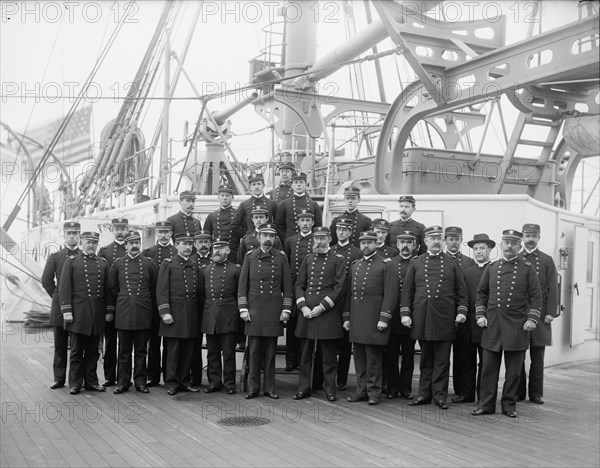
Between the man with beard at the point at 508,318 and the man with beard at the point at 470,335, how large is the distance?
0.38m

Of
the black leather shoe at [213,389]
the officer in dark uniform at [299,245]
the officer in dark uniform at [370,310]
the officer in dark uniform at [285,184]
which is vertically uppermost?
the officer in dark uniform at [285,184]

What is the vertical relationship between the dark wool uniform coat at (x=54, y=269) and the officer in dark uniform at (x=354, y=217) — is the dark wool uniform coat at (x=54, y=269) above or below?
below

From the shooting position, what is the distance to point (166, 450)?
15.0 feet

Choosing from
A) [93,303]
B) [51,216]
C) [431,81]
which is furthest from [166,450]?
[51,216]

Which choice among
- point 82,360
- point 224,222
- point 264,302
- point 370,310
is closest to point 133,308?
point 82,360

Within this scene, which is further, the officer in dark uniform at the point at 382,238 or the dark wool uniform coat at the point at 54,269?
the dark wool uniform coat at the point at 54,269

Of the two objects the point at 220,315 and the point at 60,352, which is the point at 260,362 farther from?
the point at 60,352

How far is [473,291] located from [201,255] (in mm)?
2885

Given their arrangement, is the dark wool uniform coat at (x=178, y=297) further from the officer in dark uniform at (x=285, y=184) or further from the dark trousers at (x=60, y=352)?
the officer in dark uniform at (x=285, y=184)

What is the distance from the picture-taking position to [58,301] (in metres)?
6.75

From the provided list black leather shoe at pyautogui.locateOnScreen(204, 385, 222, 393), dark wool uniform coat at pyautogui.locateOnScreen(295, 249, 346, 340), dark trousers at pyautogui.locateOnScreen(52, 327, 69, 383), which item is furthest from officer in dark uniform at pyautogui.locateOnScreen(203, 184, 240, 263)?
dark trousers at pyautogui.locateOnScreen(52, 327, 69, 383)


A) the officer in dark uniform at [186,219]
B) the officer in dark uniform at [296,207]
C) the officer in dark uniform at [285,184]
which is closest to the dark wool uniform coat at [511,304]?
the officer in dark uniform at [296,207]

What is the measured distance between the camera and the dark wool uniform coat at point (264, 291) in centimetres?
644

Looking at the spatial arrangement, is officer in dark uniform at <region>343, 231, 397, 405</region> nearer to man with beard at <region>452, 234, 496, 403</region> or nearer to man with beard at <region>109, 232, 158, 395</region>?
man with beard at <region>452, 234, 496, 403</region>
